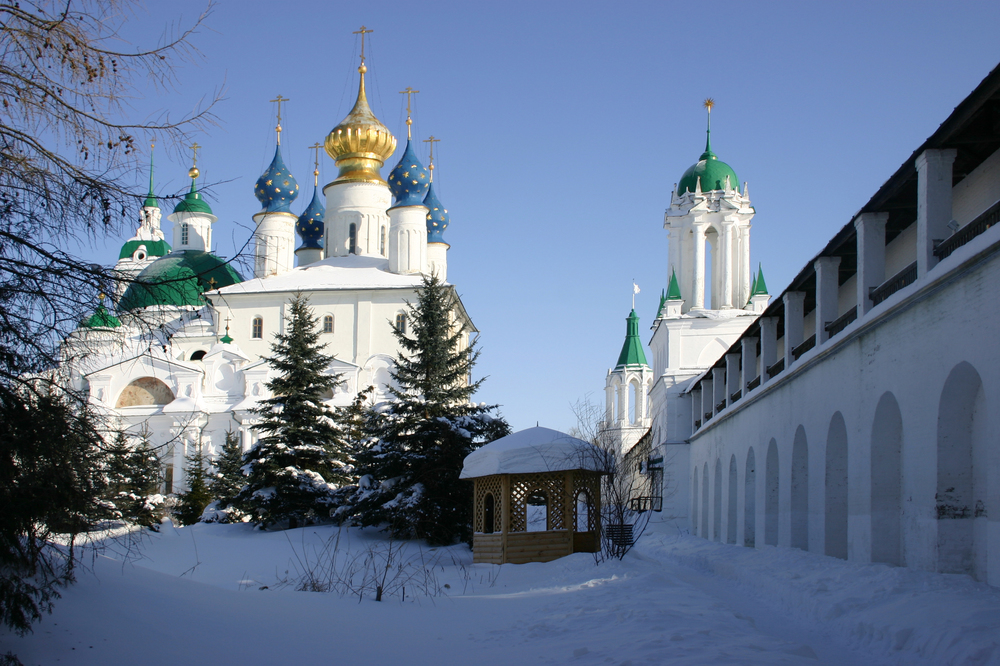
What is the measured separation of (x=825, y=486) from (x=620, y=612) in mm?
6339

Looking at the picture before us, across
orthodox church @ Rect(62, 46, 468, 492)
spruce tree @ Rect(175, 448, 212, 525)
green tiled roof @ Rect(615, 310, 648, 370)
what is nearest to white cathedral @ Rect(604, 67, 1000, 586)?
spruce tree @ Rect(175, 448, 212, 525)

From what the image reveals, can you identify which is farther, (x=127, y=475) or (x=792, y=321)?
(x=792, y=321)

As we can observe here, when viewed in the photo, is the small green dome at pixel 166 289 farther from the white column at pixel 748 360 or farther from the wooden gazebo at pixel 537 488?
the white column at pixel 748 360

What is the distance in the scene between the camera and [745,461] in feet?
69.0

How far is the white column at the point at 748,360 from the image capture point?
841 inches

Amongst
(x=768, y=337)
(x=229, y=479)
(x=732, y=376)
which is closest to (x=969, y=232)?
(x=768, y=337)

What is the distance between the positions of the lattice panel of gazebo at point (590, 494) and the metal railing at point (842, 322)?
5.22m

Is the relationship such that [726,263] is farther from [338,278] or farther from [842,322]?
[842,322]

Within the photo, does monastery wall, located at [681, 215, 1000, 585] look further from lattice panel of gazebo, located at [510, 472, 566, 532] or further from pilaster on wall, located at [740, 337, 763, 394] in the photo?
lattice panel of gazebo, located at [510, 472, 566, 532]

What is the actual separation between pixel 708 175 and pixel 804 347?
2885 cm

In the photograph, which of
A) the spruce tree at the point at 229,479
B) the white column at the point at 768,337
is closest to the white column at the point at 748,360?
the white column at the point at 768,337

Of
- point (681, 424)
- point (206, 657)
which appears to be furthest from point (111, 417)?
point (681, 424)

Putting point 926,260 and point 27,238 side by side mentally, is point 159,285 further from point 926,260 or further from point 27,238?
point 926,260

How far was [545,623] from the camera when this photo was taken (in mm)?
8953
